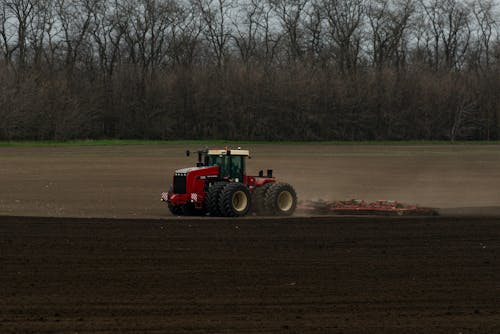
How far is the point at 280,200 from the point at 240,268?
10.7 m

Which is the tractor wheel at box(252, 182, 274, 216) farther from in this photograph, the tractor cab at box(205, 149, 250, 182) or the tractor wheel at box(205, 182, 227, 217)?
the tractor wheel at box(205, 182, 227, 217)

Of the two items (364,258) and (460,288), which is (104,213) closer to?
(364,258)

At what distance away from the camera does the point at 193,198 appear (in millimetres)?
25734

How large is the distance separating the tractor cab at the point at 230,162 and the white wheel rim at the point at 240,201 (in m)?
0.67

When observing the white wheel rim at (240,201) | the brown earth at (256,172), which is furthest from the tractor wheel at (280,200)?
the brown earth at (256,172)

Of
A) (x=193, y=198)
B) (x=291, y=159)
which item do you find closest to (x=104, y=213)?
(x=193, y=198)

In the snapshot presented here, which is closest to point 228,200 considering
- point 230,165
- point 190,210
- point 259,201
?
point 230,165

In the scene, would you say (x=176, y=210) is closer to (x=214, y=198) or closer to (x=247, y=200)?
(x=214, y=198)

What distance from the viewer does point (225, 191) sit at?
1000 inches

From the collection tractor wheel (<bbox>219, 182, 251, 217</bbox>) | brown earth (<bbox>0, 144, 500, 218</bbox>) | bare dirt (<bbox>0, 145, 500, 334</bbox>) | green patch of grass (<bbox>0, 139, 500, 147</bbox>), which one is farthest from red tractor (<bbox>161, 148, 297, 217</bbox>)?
green patch of grass (<bbox>0, 139, 500, 147</bbox>)

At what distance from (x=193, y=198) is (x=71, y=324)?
45.9ft

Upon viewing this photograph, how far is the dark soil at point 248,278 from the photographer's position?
1210 centimetres

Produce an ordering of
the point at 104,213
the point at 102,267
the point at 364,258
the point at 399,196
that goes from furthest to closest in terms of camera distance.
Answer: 1. the point at 399,196
2. the point at 104,213
3. the point at 364,258
4. the point at 102,267

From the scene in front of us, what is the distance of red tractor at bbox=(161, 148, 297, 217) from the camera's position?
2566 cm
